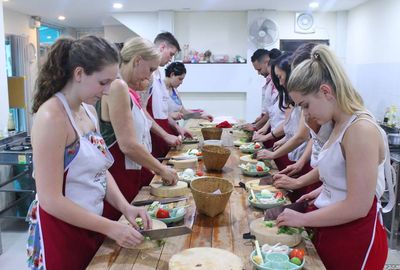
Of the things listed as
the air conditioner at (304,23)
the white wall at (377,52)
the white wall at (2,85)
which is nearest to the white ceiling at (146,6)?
the air conditioner at (304,23)

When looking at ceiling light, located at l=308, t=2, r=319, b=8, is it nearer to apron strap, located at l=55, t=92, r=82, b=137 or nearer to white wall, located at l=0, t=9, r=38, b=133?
white wall, located at l=0, t=9, r=38, b=133

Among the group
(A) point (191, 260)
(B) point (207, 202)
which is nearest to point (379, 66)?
(B) point (207, 202)

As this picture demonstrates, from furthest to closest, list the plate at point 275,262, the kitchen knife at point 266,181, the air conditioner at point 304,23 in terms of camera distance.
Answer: the air conditioner at point 304,23
the kitchen knife at point 266,181
the plate at point 275,262

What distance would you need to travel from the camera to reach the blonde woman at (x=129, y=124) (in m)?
1.79

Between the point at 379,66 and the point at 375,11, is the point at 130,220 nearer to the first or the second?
the point at 379,66

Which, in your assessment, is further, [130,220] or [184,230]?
[130,220]

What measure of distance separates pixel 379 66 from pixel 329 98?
4212 mm

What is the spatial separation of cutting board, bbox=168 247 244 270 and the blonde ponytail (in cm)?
62

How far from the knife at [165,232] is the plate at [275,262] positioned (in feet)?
0.78

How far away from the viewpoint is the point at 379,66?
5.04 meters


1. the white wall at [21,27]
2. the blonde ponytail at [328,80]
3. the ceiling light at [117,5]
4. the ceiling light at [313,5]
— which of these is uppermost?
the ceiling light at [313,5]

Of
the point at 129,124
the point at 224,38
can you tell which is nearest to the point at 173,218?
the point at 129,124

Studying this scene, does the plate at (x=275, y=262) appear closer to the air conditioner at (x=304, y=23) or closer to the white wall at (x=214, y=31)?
the white wall at (x=214, y=31)

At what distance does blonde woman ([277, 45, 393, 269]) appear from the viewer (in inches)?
49.8
